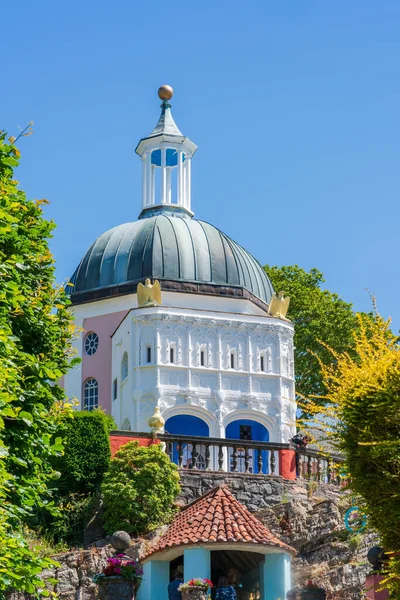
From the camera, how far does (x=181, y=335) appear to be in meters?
47.5

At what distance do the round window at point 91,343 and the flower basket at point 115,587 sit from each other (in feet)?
89.1

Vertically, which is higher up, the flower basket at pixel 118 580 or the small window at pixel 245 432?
the small window at pixel 245 432

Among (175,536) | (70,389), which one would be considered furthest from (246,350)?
(175,536)

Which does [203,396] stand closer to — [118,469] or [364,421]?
[118,469]

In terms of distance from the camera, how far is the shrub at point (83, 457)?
33625mm

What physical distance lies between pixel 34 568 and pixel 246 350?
27472 millimetres

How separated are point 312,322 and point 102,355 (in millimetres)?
11220

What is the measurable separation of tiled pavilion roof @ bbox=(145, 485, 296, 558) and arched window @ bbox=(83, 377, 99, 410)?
72.0ft

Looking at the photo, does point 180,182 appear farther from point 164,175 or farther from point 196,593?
point 196,593

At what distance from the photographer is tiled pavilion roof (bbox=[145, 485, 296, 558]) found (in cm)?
2711

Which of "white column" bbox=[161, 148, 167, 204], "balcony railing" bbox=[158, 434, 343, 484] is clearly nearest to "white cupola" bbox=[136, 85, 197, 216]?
"white column" bbox=[161, 148, 167, 204]

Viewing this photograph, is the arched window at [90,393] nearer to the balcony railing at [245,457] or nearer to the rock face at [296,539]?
the balcony railing at [245,457]

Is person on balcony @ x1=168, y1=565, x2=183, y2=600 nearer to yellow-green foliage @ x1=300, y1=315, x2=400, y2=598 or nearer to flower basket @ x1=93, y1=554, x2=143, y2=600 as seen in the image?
flower basket @ x1=93, y1=554, x2=143, y2=600

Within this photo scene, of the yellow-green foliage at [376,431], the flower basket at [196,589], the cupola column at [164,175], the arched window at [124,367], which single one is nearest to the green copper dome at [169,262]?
the arched window at [124,367]
